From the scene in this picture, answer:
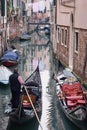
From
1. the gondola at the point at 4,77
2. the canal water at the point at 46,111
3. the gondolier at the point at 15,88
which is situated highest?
the gondolier at the point at 15,88

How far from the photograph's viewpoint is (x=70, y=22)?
18.9 m

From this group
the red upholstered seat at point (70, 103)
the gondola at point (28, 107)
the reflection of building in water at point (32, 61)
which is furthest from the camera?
the reflection of building in water at point (32, 61)

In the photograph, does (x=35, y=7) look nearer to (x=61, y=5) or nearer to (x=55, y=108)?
(x=61, y=5)

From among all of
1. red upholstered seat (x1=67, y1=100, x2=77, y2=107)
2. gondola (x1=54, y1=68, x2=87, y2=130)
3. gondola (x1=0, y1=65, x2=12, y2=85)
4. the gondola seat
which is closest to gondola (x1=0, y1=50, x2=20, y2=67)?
gondola (x1=0, y1=65, x2=12, y2=85)

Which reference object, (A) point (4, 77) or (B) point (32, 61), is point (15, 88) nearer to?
(A) point (4, 77)

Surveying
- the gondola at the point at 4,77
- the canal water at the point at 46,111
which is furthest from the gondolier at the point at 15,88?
the gondola at the point at 4,77

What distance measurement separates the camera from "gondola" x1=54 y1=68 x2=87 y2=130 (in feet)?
33.8

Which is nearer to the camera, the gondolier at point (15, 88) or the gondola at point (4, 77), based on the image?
the gondolier at point (15, 88)

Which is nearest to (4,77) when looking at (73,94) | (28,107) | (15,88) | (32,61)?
(73,94)

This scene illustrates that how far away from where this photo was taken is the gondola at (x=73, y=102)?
1031 centimetres

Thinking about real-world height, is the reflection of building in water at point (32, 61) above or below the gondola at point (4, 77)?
below

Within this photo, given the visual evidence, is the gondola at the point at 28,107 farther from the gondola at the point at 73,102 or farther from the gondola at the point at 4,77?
the gondola at the point at 4,77

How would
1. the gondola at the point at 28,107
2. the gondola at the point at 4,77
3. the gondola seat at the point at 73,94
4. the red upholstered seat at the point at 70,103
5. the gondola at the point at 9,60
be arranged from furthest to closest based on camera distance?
the gondola at the point at 9,60
the gondola at the point at 4,77
the gondola seat at the point at 73,94
the red upholstered seat at the point at 70,103
the gondola at the point at 28,107

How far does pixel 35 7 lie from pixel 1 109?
32379 millimetres
